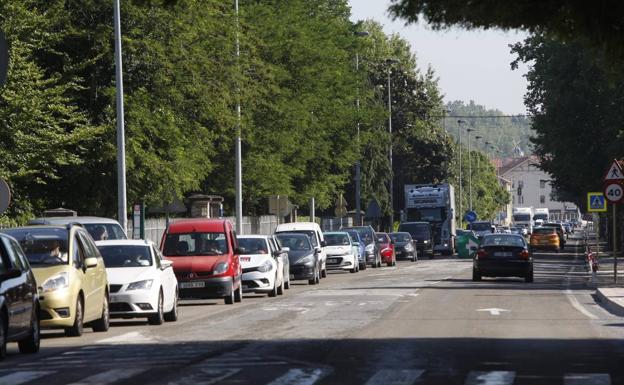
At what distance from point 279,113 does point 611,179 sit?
24.0 metres

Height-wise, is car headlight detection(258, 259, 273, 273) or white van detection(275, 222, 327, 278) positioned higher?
white van detection(275, 222, 327, 278)

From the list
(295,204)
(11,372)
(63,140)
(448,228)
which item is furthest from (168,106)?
(448,228)

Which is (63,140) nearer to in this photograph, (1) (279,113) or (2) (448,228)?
(1) (279,113)

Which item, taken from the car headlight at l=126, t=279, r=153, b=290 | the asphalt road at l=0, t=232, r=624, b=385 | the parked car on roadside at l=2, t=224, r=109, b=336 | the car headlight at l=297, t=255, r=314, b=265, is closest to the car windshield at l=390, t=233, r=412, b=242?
the car headlight at l=297, t=255, r=314, b=265

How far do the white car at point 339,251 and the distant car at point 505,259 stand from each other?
10.7 meters

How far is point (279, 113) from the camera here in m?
61.9

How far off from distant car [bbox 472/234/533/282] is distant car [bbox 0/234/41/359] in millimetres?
26744

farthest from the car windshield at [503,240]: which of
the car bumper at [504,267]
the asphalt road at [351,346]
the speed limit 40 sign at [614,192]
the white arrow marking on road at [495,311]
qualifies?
the white arrow marking on road at [495,311]

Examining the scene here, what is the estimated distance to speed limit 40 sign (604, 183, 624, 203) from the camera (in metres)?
39.8

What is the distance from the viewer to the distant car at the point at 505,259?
44.2 m

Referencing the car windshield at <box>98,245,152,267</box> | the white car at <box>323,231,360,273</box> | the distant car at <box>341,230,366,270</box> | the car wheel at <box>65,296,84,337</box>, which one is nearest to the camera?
the car wheel at <box>65,296,84,337</box>

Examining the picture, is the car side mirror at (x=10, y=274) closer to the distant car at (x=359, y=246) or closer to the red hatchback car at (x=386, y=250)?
the distant car at (x=359, y=246)

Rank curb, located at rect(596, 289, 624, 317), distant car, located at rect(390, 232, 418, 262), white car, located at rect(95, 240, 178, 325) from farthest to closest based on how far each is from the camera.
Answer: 1. distant car, located at rect(390, 232, 418, 262)
2. curb, located at rect(596, 289, 624, 317)
3. white car, located at rect(95, 240, 178, 325)

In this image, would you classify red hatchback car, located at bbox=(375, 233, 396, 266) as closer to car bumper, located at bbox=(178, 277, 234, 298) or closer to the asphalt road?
the asphalt road
